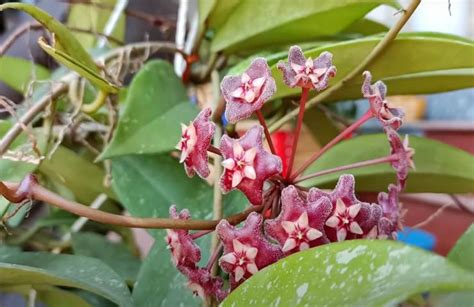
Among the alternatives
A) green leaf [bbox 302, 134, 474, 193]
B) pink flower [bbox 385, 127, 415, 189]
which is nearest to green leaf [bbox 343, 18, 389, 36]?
green leaf [bbox 302, 134, 474, 193]

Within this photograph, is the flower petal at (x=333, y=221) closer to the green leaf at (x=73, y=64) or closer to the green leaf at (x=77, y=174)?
the green leaf at (x=73, y=64)

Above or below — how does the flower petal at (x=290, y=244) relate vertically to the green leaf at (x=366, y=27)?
below

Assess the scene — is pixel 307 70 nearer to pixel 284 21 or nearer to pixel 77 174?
pixel 284 21

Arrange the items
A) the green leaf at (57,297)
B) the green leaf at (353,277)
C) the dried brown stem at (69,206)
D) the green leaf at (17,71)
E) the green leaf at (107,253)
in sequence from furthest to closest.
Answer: the green leaf at (17,71) → the green leaf at (107,253) → the green leaf at (57,297) → the dried brown stem at (69,206) → the green leaf at (353,277)

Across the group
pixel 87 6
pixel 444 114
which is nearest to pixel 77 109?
pixel 87 6

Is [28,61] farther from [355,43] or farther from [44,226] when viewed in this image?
[355,43]

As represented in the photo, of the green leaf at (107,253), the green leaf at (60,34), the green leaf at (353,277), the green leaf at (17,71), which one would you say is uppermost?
the green leaf at (60,34)

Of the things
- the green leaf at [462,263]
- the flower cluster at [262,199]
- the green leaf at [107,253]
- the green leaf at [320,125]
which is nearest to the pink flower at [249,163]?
the flower cluster at [262,199]
